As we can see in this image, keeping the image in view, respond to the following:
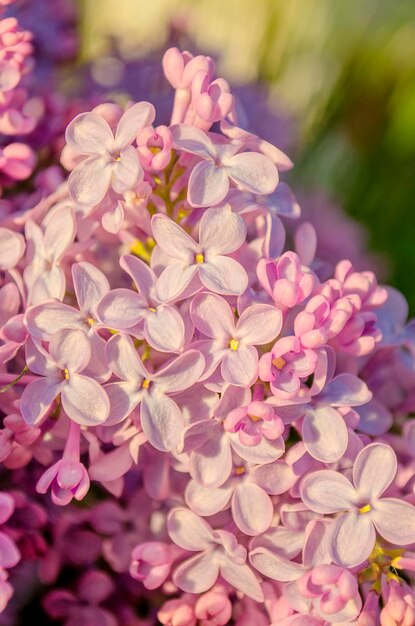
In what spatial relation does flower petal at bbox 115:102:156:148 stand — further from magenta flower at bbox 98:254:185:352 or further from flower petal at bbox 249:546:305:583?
flower petal at bbox 249:546:305:583

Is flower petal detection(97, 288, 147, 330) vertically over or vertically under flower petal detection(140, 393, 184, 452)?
over

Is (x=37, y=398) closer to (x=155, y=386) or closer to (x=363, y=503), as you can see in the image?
(x=155, y=386)

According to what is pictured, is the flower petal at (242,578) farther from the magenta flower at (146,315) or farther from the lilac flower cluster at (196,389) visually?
the magenta flower at (146,315)

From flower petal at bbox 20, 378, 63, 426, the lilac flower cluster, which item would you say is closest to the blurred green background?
the lilac flower cluster

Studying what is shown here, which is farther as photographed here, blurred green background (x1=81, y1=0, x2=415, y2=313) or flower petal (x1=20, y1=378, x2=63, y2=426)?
blurred green background (x1=81, y1=0, x2=415, y2=313)

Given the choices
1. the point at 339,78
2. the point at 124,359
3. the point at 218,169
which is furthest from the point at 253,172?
the point at 339,78

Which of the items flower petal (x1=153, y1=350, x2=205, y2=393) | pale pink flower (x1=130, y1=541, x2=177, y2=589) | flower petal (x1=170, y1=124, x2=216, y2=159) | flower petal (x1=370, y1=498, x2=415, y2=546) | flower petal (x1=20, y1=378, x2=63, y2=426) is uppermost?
flower petal (x1=170, y1=124, x2=216, y2=159)
